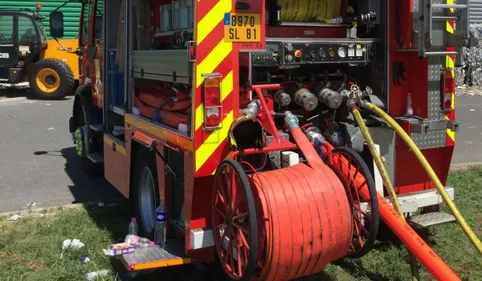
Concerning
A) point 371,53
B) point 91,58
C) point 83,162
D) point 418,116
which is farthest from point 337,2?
point 83,162

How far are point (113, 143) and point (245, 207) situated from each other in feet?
9.25

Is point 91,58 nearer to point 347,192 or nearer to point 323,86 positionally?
point 323,86

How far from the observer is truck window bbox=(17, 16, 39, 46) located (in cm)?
1720

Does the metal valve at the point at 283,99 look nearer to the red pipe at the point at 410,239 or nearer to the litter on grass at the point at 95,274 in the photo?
the red pipe at the point at 410,239

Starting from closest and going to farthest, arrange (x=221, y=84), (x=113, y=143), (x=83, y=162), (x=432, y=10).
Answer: (x=221, y=84), (x=432, y=10), (x=113, y=143), (x=83, y=162)

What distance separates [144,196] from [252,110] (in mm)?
1724

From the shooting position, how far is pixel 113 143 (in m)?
6.09

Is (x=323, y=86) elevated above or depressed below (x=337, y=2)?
below

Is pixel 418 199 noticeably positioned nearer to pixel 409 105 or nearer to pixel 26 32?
pixel 409 105

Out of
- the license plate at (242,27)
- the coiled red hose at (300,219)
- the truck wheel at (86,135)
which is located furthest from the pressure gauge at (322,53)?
the truck wheel at (86,135)

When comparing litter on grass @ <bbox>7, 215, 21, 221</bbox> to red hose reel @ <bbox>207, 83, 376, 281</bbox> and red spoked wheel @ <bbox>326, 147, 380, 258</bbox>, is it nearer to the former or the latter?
red hose reel @ <bbox>207, 83, 376, 281</bbox>

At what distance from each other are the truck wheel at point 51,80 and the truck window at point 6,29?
1.17 metres

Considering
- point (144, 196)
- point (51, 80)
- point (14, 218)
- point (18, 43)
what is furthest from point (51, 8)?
point (144, 196)

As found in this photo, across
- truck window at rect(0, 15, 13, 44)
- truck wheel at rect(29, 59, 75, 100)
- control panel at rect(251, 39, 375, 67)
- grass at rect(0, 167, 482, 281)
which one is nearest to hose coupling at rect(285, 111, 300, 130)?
control panel at rect(251, 39, 375, 67)
